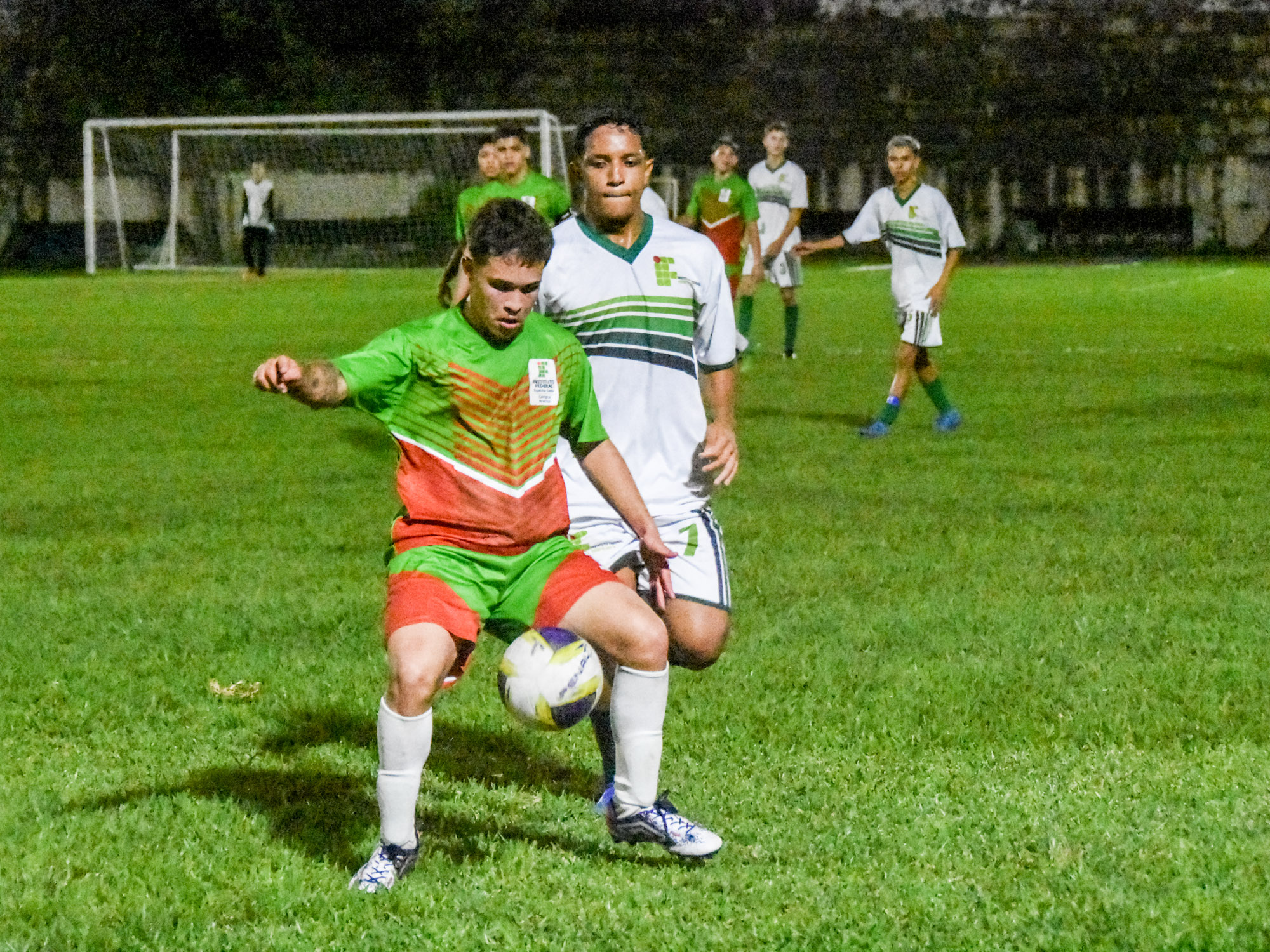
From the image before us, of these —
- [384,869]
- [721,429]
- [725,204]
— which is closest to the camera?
[384,869]

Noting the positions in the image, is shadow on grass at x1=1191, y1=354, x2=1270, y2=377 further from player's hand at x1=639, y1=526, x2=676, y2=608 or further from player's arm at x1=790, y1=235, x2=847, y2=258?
player's hand at x1=639, y1=526, x2=676, y2=608

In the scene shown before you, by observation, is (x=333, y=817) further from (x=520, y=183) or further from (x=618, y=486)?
(x=520, y=183)

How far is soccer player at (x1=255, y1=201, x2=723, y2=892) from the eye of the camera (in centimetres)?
446

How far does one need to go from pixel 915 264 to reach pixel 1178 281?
20.7 meters

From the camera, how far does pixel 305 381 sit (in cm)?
422

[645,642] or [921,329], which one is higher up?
[921,329]

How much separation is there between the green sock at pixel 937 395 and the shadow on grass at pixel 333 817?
853 centimetres

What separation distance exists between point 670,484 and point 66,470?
24.8 ft

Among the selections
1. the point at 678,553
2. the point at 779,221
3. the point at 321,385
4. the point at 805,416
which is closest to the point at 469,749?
the point at 678,553

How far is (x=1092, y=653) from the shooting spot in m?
6.89

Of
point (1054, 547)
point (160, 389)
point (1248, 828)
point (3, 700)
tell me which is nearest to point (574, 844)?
point (1248, 828)

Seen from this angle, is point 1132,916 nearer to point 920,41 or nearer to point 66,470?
point 66,470

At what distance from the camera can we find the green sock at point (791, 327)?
64.7 ft

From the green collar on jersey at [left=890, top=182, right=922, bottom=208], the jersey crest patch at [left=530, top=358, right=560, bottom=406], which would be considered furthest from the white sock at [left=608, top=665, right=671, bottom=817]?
the green collar on jersey at [left=890, top=182, right=922, bottom=208]
